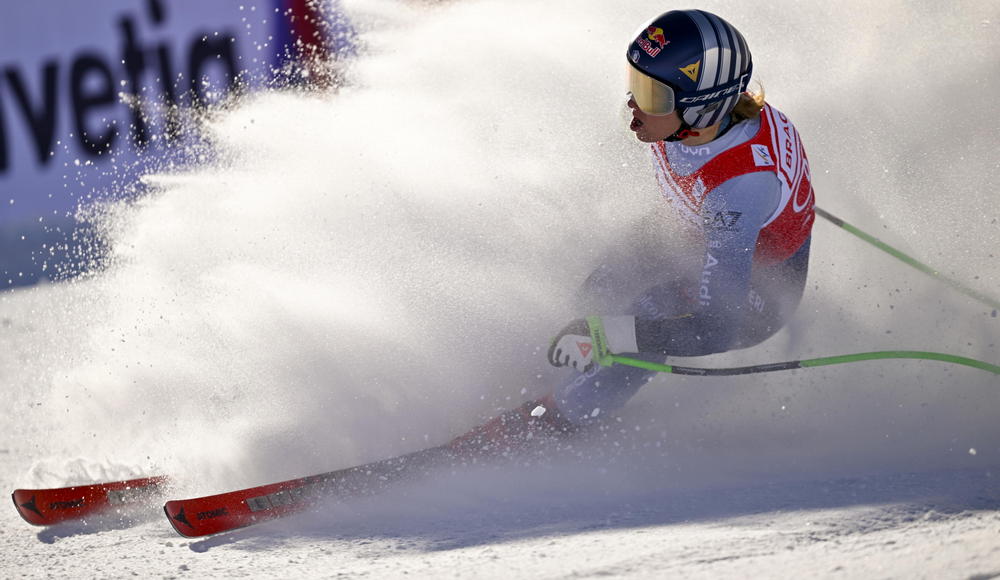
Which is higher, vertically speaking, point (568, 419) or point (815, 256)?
point (815, 256)

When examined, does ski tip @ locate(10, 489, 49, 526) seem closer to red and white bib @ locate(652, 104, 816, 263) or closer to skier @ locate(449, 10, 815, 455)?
skier @ locate(449, 10, 815, 455)

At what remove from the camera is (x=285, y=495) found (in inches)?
121

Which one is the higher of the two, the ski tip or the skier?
the skier

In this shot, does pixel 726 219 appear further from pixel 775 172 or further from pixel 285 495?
pixel 285 495

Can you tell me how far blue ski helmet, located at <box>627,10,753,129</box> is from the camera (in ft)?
9.11

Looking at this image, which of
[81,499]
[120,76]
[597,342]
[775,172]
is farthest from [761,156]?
[120,76]

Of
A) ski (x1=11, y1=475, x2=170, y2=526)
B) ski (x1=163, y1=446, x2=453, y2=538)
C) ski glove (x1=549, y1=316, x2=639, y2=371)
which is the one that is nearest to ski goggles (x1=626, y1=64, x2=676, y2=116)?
ski glove (x1=549, y1=316, x2=639, y2=371)

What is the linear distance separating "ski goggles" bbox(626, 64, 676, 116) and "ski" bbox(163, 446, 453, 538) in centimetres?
138

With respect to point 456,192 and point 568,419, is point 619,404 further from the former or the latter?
point 456,192

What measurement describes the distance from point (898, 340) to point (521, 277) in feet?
5.05

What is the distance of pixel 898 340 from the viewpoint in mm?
3730

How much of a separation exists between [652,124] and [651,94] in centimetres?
Result: 10

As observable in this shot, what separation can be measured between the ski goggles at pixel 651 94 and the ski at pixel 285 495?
4.54 ft

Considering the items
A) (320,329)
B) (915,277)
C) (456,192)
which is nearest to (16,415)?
(320,329)
